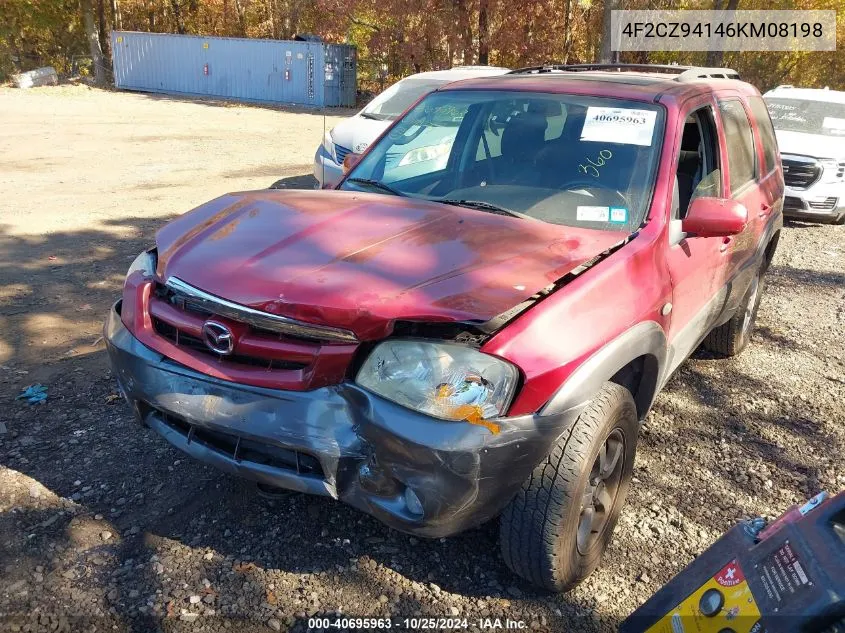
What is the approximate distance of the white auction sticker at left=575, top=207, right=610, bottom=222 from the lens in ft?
9.91

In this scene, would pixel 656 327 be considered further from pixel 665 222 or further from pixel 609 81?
pixel 609 81

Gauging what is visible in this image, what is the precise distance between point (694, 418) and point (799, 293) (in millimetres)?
3311

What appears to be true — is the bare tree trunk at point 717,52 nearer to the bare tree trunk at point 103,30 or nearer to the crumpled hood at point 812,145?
the crumpled hood at point 812,145

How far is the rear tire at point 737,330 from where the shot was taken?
466 centimetres

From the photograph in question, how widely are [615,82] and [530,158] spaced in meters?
0.66

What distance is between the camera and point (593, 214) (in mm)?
3041

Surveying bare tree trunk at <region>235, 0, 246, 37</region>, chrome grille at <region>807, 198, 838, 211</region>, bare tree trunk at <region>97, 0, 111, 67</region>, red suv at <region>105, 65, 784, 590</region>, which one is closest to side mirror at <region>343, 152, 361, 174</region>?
red suv at <region>105, 65, 784, 590</region>

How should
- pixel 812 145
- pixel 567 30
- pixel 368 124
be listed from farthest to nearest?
pixel 567 30 < pixel 812 145 < pixel 368 124

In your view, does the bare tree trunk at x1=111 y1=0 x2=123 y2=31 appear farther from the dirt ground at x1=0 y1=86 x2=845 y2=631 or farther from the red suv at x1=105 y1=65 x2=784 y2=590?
the red suv at x1=105 y1=65 x2=784 y2=590

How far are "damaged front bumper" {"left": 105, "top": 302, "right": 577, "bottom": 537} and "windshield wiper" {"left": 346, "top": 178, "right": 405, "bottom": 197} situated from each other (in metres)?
1.47

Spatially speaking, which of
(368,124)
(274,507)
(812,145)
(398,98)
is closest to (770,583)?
(274,507)

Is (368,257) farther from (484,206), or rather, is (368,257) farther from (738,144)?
(738,144)

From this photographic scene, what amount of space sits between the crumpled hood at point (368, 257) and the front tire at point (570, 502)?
0.51 m

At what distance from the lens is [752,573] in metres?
1.93
